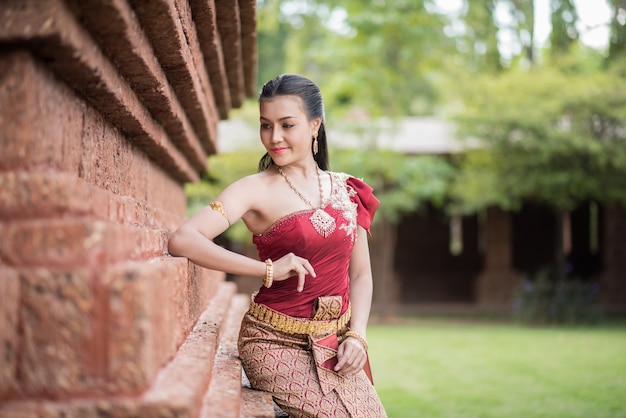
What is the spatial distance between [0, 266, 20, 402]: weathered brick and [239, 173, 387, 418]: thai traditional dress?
43.1 inches

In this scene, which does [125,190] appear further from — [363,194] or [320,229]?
[363,194]

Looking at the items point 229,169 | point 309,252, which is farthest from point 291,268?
point 229,169

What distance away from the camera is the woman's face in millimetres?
2248

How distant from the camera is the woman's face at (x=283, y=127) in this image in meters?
2.25

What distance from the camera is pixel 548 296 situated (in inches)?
457

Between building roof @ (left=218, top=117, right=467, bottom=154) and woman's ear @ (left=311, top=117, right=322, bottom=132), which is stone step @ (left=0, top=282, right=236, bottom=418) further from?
building roof @ (left=218, top=117, right=467, bottom=154)

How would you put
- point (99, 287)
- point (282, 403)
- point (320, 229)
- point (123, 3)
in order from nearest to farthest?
1. point (99, 287)
2. point (123, 3)
3. point (282, 403)
4. point (320, 229)

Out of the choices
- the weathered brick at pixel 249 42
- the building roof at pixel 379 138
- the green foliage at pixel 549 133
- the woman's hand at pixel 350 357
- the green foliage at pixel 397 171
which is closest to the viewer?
the woman's hand at pixel 350 357

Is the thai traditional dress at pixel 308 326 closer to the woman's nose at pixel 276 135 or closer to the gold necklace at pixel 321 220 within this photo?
the gold necklace at pixel 321 220

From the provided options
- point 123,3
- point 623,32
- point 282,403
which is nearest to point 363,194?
point 282,403

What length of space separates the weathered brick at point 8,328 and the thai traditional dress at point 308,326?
109 cm

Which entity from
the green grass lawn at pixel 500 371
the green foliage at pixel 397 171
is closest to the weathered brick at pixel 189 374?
the green grass lawn at pixel 500 371

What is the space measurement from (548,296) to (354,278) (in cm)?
981

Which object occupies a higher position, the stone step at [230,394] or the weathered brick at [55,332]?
the weathered brick at [55,332]
